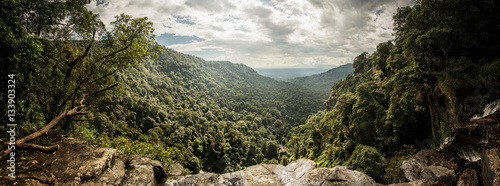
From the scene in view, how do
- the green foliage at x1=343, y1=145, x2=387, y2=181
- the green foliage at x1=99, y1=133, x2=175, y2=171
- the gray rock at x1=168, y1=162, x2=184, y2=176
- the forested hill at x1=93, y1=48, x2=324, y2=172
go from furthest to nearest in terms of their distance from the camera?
the forested hill at x1=93, y1=48, x2=324, y2=172, the green foliage at x1=343, y1=145, x2=387, y2=181, the gray rock at x1=168, y1=162, x2=184, y2=176, the green foliage at x1=99, y1=133, x2=175, y2=171

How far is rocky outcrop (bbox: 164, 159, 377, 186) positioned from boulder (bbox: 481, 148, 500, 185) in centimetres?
327

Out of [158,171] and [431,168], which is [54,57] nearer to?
[158,171]

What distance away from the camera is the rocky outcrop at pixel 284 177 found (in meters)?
7.59

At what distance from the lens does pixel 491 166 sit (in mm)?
5570

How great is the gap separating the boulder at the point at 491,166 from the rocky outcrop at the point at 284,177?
129 inches

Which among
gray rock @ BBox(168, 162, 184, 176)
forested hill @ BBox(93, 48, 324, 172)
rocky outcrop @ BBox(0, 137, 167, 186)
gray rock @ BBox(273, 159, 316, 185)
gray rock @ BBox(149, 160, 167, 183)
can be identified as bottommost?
forested hill @ BBox(93, 48, 324, 172)

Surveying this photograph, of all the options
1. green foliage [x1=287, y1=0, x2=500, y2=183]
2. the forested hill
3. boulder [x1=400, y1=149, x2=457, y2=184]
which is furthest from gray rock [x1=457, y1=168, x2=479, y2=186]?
the forested hill

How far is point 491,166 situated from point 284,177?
285 inches

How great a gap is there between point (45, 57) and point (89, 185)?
5.19 m

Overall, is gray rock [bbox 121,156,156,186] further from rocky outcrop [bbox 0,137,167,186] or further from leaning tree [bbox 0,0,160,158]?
leaning tree [bbox 0,0,160,158]

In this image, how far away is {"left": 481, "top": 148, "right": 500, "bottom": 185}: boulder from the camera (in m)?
5.25

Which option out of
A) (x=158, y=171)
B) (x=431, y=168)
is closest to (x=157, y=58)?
(x=158, y=171)

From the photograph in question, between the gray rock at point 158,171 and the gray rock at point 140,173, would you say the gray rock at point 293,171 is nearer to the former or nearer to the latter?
the gray rock at point 158,171

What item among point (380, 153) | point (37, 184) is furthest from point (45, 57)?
point (380, 153)
